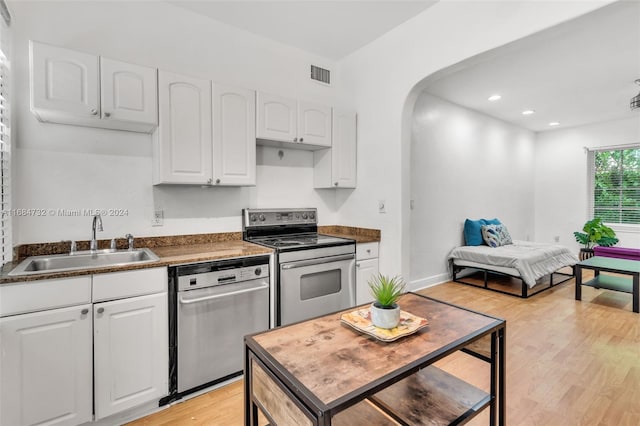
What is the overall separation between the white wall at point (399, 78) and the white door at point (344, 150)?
9 cm

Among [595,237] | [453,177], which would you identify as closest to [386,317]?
[453,177]

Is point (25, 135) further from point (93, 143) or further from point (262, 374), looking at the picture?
point (262, 374)

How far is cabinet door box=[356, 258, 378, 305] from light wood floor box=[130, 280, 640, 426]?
860 millimetres


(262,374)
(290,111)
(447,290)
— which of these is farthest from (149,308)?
(447,290)

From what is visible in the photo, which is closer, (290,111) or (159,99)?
(159,99)

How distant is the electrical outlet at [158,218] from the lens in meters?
2.53

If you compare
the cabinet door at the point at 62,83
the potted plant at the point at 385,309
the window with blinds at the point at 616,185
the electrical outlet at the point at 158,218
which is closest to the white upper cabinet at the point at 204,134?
the electrical outlet at the point at 158,218

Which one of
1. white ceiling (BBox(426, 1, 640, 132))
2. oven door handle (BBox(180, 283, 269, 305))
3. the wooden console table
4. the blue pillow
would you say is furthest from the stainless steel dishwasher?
the wooden console table

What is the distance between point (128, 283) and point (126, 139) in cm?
122

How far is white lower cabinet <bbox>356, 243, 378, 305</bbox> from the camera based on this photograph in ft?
9.76

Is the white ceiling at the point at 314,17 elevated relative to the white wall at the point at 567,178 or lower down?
elevated

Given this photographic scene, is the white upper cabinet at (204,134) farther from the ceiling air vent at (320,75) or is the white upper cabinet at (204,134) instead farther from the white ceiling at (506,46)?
the ceiling air vent at (320,75)

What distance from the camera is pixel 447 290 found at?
4.32m

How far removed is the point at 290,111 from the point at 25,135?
191 centimetres
